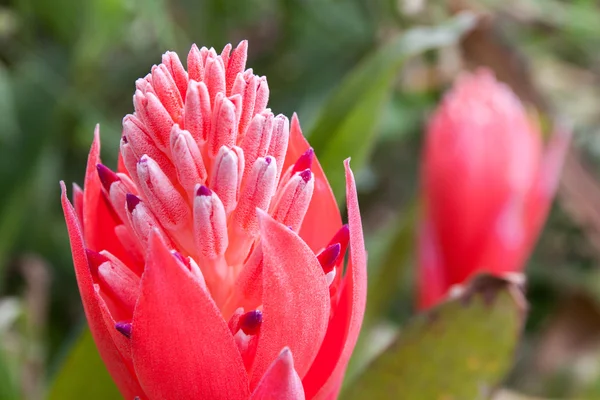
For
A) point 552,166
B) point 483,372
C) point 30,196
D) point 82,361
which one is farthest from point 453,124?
point 30,196

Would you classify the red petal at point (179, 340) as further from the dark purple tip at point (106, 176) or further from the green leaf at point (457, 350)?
the green leaf at point (457, 350)

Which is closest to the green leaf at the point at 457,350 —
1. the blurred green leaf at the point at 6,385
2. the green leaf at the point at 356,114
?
the green leaf at the point at 356,114

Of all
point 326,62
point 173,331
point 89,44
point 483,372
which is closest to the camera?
point 173,331

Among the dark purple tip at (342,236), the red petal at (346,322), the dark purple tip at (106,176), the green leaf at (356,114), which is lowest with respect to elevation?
the red petal at (346,322)

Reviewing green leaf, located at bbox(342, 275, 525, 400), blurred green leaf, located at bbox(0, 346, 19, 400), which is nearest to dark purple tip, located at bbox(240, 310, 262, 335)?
green leaf, located at bbox(342, 275, 525, 400)

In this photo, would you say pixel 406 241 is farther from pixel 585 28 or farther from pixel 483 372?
pixel 585 28

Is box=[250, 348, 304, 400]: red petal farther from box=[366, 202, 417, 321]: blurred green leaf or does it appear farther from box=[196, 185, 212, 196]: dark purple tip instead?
box=[366, 202, 417, 321]: blurred green leaf
